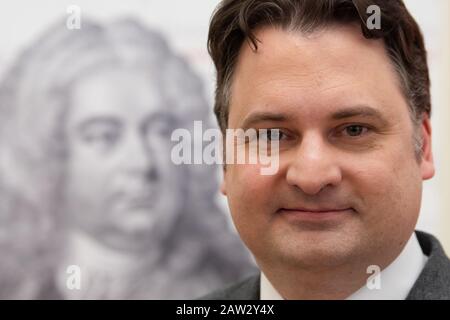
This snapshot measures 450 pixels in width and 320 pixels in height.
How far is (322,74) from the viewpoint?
96cm

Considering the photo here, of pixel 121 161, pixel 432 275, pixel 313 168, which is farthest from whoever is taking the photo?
pixel 121 161

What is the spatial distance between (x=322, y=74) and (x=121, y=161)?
862 mm

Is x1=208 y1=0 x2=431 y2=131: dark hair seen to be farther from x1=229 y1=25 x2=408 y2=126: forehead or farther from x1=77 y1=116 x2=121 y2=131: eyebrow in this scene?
x1=77 y1=116 x2=121 y2=131: eyebrow

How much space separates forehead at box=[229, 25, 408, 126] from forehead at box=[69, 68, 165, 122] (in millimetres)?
729

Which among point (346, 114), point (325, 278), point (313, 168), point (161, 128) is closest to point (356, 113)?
point (346, 114)

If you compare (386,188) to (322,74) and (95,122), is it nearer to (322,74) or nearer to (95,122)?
(322,74)

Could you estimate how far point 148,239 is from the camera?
1.71 meters

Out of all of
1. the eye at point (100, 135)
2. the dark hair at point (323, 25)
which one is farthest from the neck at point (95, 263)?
the dark hair at point (323, 25)

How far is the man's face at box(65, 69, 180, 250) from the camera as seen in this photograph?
1688 mm

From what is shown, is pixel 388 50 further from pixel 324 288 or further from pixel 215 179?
pixel 215 179

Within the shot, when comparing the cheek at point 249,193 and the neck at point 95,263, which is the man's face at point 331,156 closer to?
the cheek at point 249,193

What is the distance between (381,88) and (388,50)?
8 centimetres

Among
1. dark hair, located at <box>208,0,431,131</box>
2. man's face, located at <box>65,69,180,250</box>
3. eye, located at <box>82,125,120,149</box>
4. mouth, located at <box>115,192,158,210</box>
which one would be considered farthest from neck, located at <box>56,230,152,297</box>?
dark hair, located at <box>208,0,431,131</box>
